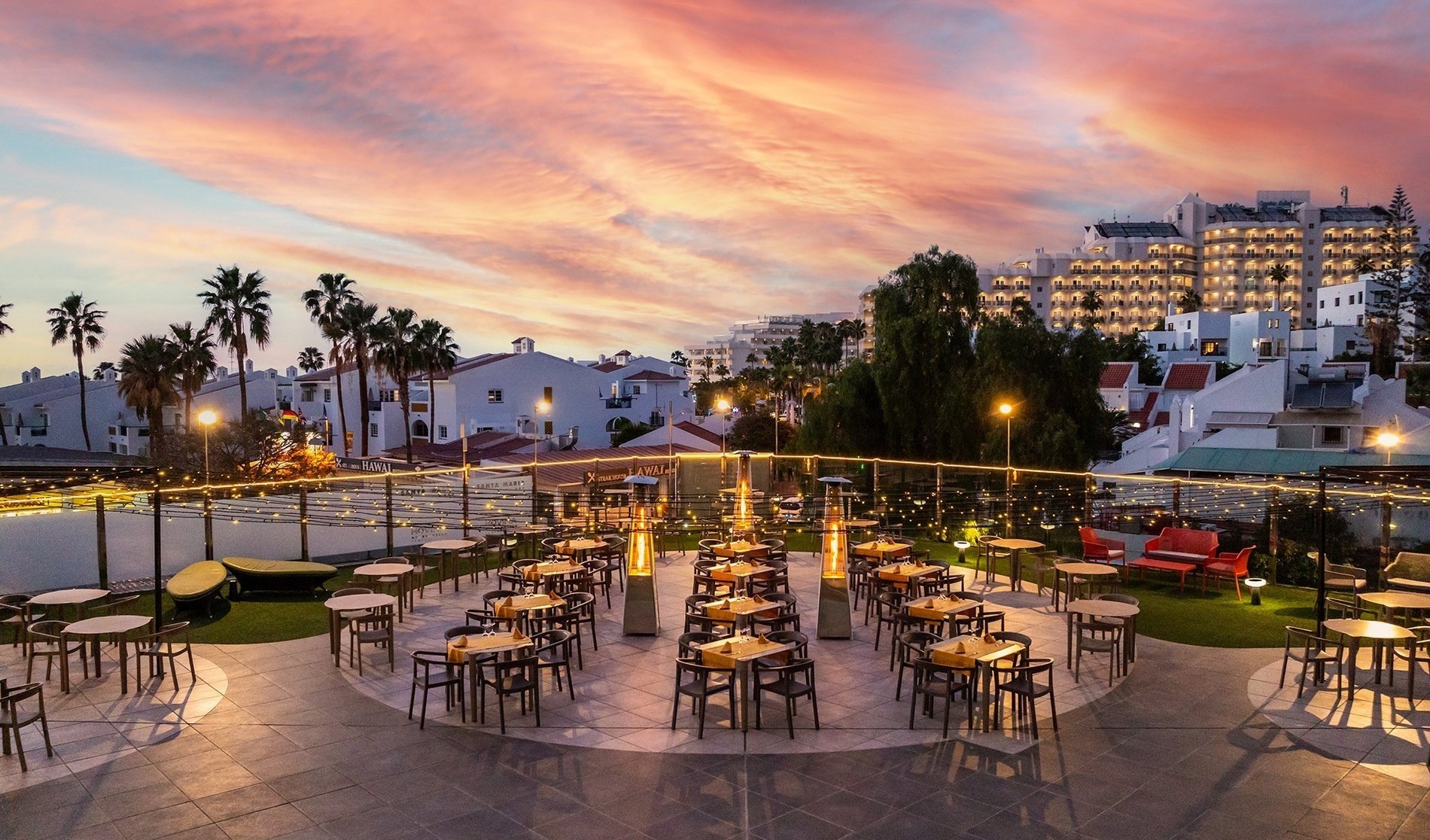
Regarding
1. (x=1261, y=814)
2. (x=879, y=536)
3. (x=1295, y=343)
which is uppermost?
(x=1295, y=343)

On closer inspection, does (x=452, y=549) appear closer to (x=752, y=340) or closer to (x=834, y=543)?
(x=834, y=543)

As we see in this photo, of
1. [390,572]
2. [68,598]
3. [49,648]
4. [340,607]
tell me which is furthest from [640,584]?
[49,648]

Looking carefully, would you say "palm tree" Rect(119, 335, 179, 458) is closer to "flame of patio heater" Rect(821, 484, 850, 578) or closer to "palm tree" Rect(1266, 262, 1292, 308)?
"flame of patio heater" Rect(821, 484, 850, 578)

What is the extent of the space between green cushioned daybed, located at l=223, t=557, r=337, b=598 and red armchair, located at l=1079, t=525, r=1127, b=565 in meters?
13.9

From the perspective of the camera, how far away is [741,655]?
9742mm

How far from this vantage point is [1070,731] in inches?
379

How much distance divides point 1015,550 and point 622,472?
14.1 meters

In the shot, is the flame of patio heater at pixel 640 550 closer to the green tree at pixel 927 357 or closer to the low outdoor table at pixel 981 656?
the low outdoor table at pixel 981 656

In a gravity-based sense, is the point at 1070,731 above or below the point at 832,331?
below

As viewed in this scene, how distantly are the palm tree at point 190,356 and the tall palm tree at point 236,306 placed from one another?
700 mm

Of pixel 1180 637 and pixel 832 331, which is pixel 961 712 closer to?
pixel 1180 637

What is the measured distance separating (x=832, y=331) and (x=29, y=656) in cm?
7470

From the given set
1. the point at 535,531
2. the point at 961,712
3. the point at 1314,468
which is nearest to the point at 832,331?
the point at 1314,468

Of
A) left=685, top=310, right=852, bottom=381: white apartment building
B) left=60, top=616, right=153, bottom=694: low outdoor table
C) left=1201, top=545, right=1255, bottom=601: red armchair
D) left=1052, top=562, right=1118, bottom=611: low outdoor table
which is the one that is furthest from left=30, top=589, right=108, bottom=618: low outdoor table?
left=685, top=310, right=852, bottom=381: white apartment building
